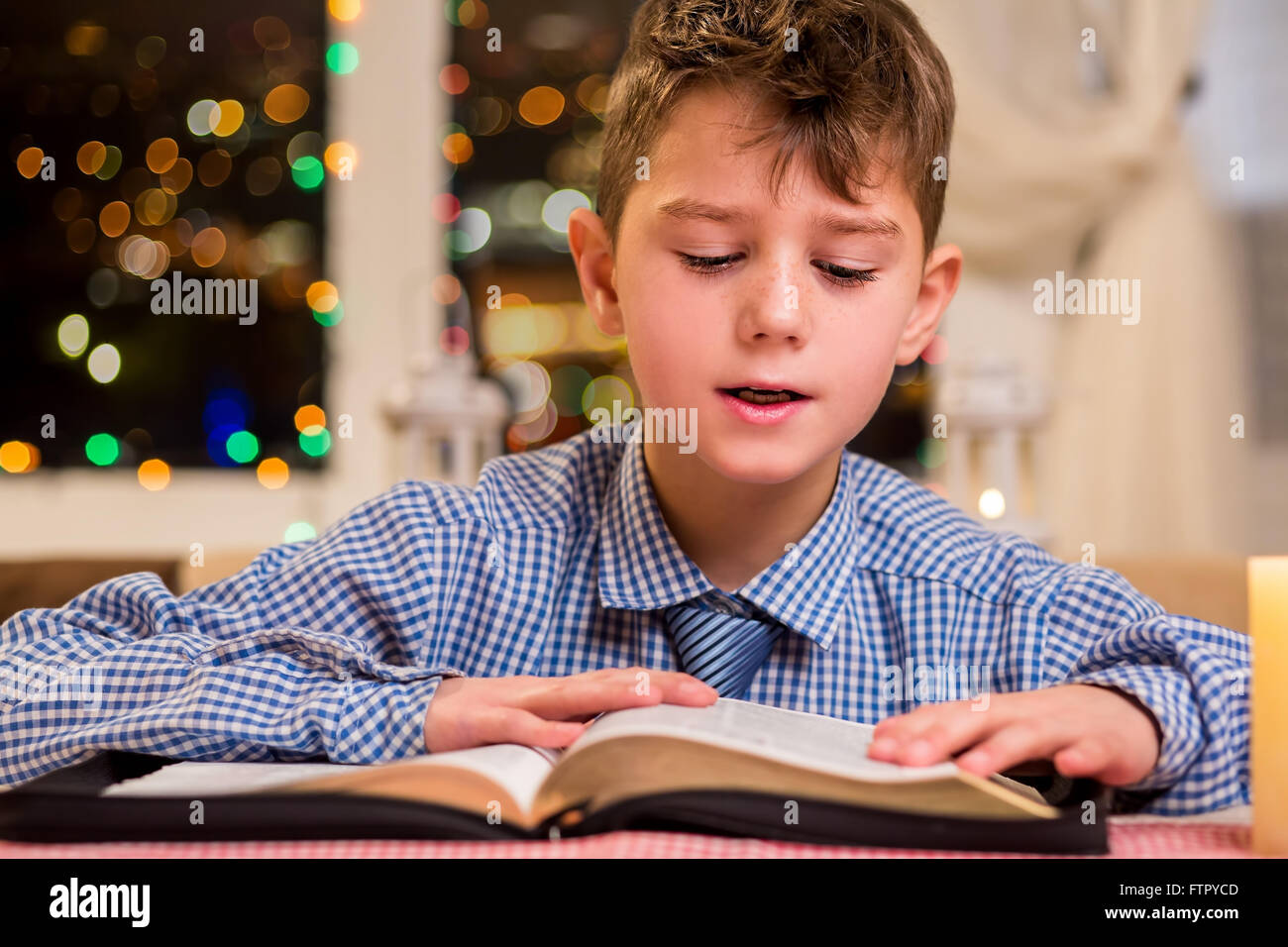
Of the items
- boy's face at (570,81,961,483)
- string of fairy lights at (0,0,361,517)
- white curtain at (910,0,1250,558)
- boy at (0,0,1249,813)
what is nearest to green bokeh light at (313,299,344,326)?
string of fairy lights at (0,0,361,517)

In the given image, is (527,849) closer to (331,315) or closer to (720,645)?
(720,645)

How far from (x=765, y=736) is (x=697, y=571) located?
365 mm

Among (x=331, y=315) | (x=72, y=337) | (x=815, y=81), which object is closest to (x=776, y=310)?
(x=815, y=81)

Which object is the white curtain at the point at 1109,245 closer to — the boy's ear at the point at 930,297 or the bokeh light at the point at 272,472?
the boy's ear at the point at 930,297

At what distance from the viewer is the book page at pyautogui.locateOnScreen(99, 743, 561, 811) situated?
466mm

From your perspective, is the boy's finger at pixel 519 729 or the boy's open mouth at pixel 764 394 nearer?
the boy's finger at pixel 519 729

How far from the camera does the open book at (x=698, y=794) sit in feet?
1.45

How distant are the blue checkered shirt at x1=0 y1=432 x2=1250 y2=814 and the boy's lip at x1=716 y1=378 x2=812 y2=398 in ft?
0.50

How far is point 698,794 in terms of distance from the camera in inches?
17.8

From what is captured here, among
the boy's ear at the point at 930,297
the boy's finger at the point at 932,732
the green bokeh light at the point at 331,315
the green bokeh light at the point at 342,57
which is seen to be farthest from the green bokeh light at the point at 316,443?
the boy's finger at the point at 932,732

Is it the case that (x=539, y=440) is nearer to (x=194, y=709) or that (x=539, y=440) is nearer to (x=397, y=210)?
(x=397, y=210)

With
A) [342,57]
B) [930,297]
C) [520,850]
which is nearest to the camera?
[520,850]

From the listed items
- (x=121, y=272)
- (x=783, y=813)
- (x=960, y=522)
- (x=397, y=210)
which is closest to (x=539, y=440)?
(x=397, y=210)

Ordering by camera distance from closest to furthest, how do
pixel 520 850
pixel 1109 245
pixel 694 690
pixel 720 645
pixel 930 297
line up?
pixel 520 850
pixel 694 690
pixel 720 645
pixel 930 297
pixel 1109 245
